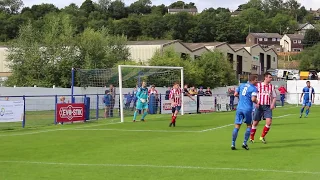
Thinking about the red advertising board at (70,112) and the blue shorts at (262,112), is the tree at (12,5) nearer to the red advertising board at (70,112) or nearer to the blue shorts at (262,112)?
the red advertising board at (70,112)

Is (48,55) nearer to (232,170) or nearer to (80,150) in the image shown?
(80,150)

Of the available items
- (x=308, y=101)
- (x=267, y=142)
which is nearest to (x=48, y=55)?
(x=308, y=101)

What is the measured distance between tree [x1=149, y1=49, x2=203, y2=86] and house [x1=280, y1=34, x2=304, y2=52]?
123445 mm

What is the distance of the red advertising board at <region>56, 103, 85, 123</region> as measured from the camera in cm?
2902

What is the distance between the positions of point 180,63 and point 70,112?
36.7m

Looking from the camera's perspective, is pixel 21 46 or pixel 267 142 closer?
pixel 267 142

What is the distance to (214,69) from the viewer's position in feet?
241

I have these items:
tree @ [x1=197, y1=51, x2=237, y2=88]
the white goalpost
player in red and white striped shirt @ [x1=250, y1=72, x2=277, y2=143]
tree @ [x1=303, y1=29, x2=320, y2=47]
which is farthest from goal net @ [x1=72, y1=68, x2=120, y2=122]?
tree @ [x1=303, y1=29, x2=320, y2=47]

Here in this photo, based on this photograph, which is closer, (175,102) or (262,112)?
(262,112)

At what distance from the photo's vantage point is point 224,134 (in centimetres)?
2136

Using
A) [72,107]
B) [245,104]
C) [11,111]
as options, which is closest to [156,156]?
[245,104]

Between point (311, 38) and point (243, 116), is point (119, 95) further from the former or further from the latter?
point (311, 38)

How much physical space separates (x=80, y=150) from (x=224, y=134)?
22.5ft

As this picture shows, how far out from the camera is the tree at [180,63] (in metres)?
64.6
